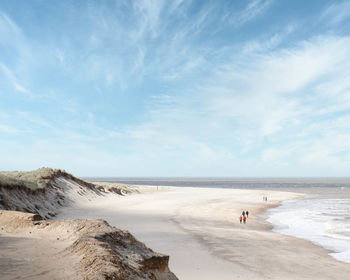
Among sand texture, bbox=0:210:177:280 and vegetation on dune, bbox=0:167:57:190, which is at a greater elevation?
vegetation on dune, bbox=0:167:57:190

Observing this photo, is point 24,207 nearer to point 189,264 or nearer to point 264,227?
point 189,264

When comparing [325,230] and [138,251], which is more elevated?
[138,251]

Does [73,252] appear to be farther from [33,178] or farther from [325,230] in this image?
[33,178]

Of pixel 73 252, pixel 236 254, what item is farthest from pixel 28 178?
pixel 73 252

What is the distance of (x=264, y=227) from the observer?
2406cm

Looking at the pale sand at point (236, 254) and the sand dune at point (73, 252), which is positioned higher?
the sand dune at point (73, 252)

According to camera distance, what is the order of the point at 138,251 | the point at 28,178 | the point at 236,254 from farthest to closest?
1. the point at 28,178
2. the point at 236,254
3. the point at 138,251

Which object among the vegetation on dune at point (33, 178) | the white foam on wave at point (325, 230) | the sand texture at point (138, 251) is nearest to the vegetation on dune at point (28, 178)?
the vegetation on dune at point (33, 178)

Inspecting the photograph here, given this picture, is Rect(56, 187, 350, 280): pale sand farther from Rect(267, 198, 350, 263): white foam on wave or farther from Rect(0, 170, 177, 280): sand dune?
Rect(0, 170, 177, 280): sand dune

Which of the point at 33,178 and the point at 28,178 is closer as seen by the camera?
→ the point at 28,178

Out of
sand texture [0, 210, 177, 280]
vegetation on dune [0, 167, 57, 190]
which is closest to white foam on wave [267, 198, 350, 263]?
sand texture [0, 210, 177, 280]

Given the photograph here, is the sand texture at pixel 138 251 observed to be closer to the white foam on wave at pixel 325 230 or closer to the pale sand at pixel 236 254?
the pale sand at pixel 236 254

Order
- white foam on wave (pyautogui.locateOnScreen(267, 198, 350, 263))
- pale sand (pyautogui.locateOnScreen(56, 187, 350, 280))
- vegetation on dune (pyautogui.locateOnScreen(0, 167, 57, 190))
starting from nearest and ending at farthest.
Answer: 1. pale sand (pyautogui.locateOnScreen(56, 187, 350, 280))
2. white foam on wave (pyautogui.locateOnScreen(267, 198, 350, 263))
3. vegetation on dune (pyautogui.locateOnScreen(0, 167, 57, 190))

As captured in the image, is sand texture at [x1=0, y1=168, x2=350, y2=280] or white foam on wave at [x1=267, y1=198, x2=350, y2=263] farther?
white foam on wave at [x1=267, y1=198, x2=350, y2=263]
